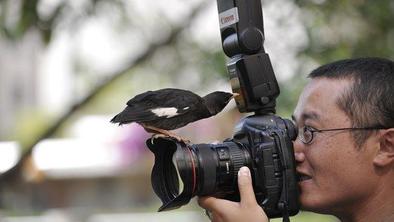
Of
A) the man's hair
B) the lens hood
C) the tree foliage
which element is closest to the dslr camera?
the lens hood

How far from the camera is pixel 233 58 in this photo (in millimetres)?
1993

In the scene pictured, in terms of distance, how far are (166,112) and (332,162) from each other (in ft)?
1.35

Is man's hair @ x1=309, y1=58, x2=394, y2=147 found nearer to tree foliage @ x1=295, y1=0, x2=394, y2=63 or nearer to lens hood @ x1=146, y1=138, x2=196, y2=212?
lens hood @ x1=146, y1=138, x2=196, y2=212

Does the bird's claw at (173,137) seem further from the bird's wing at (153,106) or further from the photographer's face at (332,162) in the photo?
the photographer's face at (332,162)

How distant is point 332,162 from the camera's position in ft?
5.90

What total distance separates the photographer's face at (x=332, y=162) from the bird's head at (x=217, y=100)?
0.30m

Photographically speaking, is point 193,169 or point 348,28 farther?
point 348,28

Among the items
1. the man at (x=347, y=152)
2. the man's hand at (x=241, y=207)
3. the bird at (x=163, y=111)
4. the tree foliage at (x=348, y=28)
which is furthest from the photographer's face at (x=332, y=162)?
the tree foliage at (x=348, y=28)

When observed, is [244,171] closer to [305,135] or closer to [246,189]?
[246,189]

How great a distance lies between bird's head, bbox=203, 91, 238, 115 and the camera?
208 cm

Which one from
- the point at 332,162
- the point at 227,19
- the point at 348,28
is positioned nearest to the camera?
the point at 332,162

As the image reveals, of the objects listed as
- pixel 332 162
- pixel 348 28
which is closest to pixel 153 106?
pixel 332 162

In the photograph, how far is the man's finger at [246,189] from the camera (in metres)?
1.80

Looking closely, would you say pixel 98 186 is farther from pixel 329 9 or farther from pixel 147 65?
pixel 329 9
